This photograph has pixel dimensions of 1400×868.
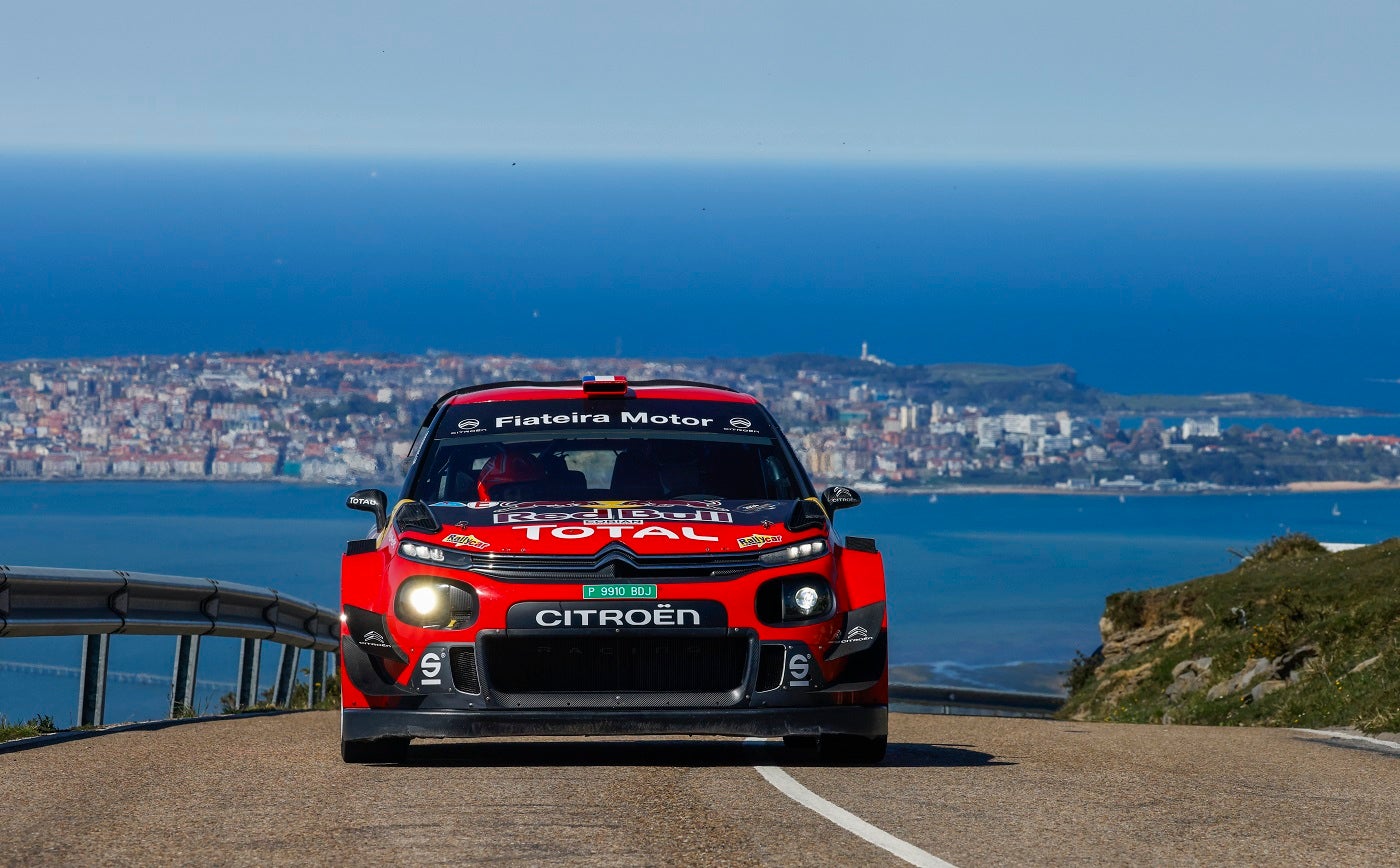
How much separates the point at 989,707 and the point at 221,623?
24.7m

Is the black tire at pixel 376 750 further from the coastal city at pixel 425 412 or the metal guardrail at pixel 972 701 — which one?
the coastal city at pixel 425 412

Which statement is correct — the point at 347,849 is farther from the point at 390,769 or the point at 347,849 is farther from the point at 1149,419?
the point at 1149,419

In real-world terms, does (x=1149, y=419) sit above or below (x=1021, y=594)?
above

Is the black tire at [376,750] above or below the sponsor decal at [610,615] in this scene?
below

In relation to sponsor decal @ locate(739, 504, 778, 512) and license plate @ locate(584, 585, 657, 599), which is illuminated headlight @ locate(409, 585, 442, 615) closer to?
license plate @ locate(584, 585, 657, 599)

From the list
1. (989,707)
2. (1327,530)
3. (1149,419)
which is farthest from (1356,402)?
(989,707)

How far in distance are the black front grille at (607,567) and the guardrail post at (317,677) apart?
10.7 meters

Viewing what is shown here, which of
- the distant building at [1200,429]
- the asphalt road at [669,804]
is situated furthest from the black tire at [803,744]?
the distant building at [1200,429]

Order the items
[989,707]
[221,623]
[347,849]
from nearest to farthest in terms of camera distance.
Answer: [347,849] < [221,623] < [989,707]

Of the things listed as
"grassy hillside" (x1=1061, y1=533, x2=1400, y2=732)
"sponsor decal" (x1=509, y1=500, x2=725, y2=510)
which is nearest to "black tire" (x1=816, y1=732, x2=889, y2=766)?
"sponsor decal" (x1=509, y1=500, x2=725, y2=510)

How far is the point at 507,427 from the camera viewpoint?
9008mm

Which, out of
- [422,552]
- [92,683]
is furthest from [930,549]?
[422,552]

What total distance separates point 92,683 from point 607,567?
208 inches

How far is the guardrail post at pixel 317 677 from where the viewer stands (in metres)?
17.8
